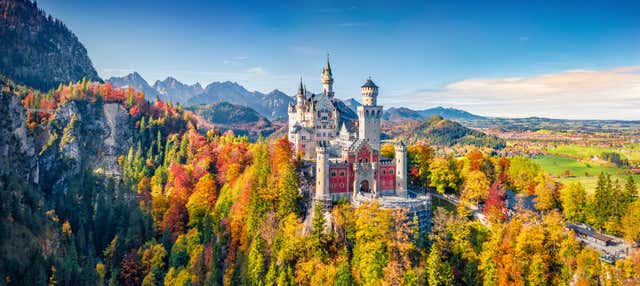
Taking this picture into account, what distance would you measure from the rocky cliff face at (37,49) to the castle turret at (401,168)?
503 feet

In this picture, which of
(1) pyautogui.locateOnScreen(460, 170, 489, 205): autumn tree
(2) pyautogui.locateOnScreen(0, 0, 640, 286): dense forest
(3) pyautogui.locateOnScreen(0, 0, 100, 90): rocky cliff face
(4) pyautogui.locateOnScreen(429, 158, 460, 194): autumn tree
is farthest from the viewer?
(3) pyautogui.locateOnScreen(0, 0, 100, 90): rocky cliff face

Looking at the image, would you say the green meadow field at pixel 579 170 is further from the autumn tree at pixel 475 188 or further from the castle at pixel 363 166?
the castle at pixel 363 166

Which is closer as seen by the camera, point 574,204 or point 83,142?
point 574,204

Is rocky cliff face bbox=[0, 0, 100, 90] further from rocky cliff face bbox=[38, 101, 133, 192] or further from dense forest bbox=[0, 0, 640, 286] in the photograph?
dense forest bbox=[0, 0, 640, 286]

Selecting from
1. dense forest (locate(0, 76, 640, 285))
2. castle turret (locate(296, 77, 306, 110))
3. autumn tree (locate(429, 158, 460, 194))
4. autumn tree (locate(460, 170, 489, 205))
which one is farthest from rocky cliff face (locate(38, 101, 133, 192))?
autumn tree (locate(460, 170, 489, 205))

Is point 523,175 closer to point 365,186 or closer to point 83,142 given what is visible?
point 365,186

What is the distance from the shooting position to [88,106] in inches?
4838

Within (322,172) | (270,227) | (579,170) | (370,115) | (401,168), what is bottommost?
(270,227)

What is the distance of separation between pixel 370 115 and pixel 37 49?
172202 millimetres

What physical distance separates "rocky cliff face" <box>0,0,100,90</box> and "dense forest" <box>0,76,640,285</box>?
75.3 meters

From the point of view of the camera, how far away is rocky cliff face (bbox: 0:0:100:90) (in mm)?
162375

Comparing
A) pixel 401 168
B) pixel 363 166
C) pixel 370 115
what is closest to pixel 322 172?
pixel 363 166

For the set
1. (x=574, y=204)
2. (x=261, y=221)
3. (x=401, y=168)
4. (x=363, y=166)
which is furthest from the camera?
(x=401, y=168)

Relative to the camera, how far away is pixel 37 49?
17525 cm
